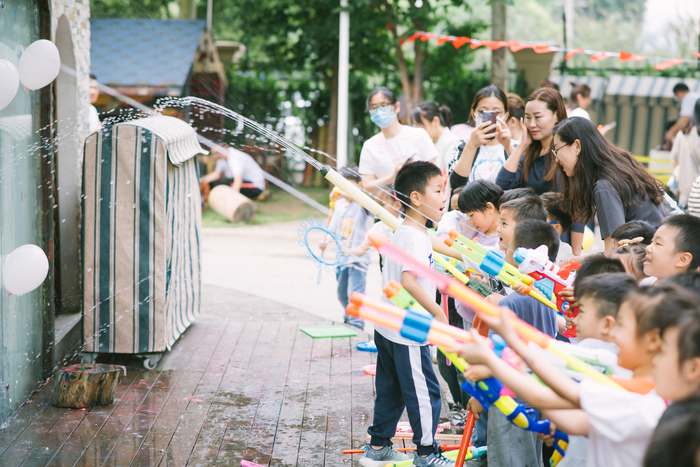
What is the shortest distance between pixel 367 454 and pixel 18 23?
3088 mm

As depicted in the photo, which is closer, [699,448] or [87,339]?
[699,448]

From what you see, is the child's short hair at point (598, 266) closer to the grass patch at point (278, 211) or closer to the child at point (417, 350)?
the child at point (417, 350)

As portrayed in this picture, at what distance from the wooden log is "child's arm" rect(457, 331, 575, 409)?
10623 mm

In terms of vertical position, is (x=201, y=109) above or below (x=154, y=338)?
above

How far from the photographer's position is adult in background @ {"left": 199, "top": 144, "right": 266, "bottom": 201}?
43.9 feet

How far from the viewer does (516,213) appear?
3.27 meters

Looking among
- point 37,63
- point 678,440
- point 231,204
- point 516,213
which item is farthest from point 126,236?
point 231,204

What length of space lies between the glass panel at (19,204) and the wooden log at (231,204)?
26.1 ft

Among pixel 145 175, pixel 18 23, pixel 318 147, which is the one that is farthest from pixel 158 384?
pixel 318 147

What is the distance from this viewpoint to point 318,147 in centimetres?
1619

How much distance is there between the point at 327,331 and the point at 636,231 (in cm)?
312

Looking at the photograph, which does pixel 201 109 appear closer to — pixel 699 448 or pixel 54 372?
pixel 54 372

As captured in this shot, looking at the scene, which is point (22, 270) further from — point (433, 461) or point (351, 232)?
point (351, 232)

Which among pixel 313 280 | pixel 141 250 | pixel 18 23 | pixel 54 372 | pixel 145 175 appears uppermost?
pixel 18 23
